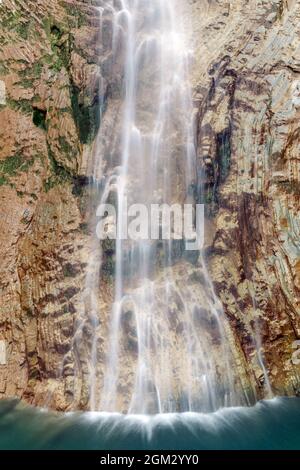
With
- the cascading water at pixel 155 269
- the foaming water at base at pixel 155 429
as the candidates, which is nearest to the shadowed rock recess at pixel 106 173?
the cascading water at pixel 155 269

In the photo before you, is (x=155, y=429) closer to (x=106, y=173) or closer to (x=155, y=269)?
(x=155, y=269)

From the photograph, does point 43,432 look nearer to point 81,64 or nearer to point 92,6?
point 81,64

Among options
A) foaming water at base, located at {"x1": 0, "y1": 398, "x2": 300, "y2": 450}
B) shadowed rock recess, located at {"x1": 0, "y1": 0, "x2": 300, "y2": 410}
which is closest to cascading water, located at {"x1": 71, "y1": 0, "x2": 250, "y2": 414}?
shadowed rock recess, located at {"x1": 0, "y1": 0, "x2": 300, "y2": 410}

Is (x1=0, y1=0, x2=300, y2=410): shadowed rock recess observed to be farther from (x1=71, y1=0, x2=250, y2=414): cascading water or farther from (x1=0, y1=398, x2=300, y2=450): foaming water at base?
(x1=0, y1=398, x2=300, y2=450): foaming water at base

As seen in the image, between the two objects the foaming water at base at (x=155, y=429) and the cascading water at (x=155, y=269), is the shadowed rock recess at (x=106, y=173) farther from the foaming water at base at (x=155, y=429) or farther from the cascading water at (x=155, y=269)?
the foaming water at base at (x=155, y=429)

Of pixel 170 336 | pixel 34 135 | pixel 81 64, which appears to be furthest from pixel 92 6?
pixel 170 336
